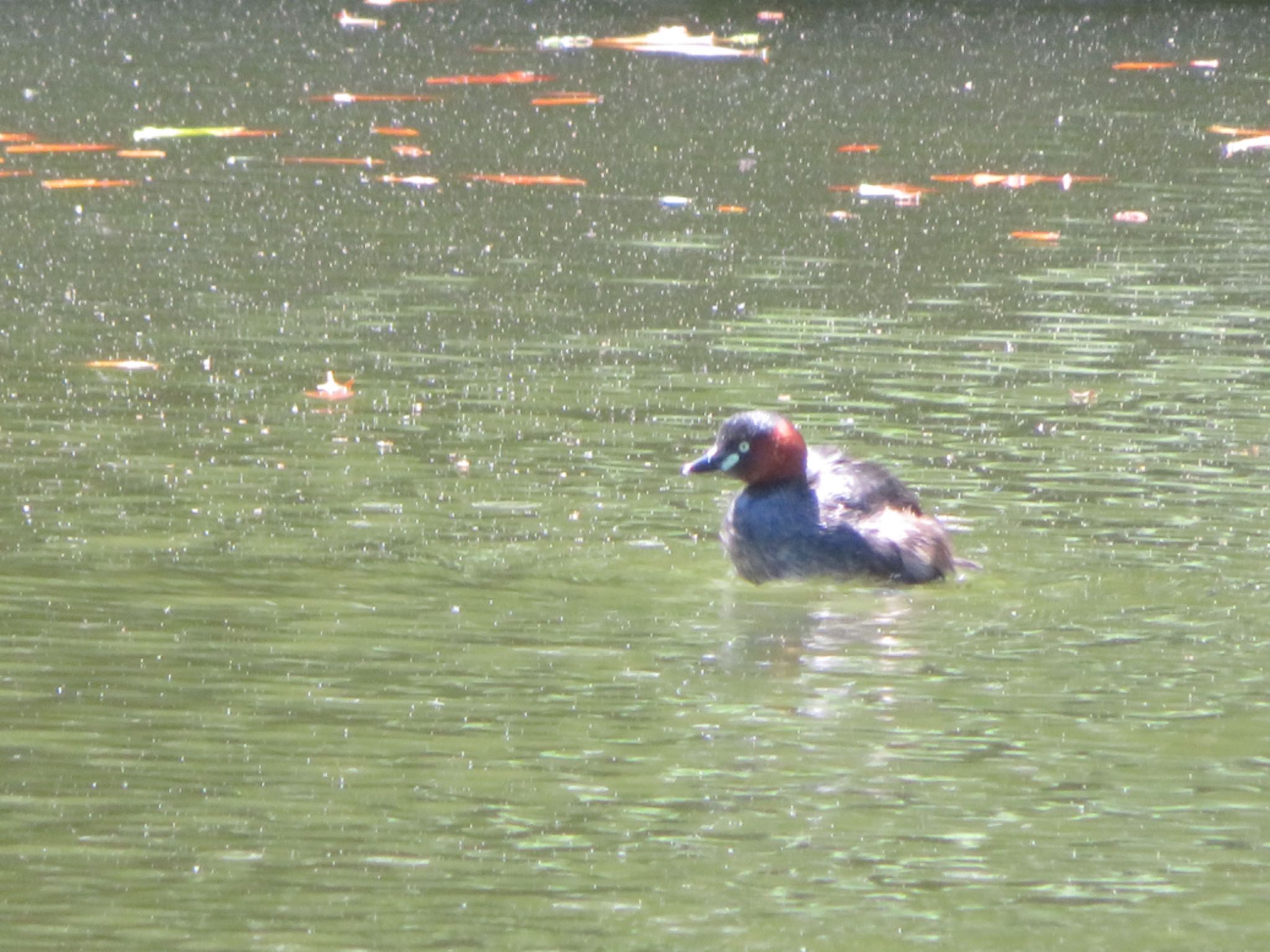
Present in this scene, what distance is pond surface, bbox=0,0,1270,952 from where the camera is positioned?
5145 millimetres

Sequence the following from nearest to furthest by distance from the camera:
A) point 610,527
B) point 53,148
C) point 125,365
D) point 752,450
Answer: point 610,527 → point 752,450 → point 125,365 → point 53,148

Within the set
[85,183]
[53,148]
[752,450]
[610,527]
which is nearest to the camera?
[610,527]

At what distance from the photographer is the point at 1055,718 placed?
6.10m

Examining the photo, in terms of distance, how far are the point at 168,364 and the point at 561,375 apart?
4.40 ft

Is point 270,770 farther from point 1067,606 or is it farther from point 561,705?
point 1067,606

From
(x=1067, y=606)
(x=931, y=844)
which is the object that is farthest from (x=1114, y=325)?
(x=931, y=844)

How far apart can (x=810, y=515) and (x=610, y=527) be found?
1.89ft

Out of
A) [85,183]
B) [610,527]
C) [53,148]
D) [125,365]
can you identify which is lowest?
[610,527]

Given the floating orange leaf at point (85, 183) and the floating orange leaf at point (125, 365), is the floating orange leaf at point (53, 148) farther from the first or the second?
the floating orange leaf at point (125, 365)

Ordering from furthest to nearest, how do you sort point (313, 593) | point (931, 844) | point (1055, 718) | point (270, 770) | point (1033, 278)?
point (1033, 278) < point (313, 593) < point (1055, 718) < point (270, 770) < point (931, 844)

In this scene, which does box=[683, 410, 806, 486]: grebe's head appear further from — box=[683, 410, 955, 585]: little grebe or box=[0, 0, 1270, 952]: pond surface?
box=[0, 0, 1270, 952]: pond surface

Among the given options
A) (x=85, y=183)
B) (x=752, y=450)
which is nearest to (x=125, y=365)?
(x=752, y=450)

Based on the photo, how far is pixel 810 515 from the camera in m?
7.74

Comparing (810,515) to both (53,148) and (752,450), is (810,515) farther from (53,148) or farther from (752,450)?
(53,148)
